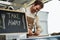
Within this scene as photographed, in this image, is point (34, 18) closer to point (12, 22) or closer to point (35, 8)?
point (35, 8)

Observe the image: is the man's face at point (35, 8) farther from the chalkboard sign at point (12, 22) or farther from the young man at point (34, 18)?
the chalkboard sign at point (12, 22)

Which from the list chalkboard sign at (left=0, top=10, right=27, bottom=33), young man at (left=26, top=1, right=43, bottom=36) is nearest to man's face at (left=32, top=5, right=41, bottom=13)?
young man at (left=26, top=1, right=43, bottom=36)

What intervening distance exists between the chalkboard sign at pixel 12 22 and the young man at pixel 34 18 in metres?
0.29

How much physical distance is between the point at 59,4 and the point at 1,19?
2.68ft

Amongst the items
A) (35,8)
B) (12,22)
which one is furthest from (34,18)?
(12,22)

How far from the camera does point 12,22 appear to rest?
2.67 ft

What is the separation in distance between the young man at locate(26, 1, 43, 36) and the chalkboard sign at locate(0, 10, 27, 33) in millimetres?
286

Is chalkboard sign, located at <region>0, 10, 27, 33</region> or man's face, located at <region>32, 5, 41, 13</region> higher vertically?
man's face, located at <region>32, 5, 41, 13</region>

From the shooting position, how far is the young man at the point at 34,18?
114 centimetres

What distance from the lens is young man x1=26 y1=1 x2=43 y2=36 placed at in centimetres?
114

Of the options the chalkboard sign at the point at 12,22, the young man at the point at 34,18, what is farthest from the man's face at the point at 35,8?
the chalkboard sign at the point at 12,22

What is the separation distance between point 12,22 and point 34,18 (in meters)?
0.40

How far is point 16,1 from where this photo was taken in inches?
34.1

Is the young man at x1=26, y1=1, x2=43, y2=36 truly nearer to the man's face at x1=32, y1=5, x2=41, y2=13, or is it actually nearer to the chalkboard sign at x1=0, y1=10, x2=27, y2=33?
the man's face at x1=32, y1=5, x2=41, y2=13
